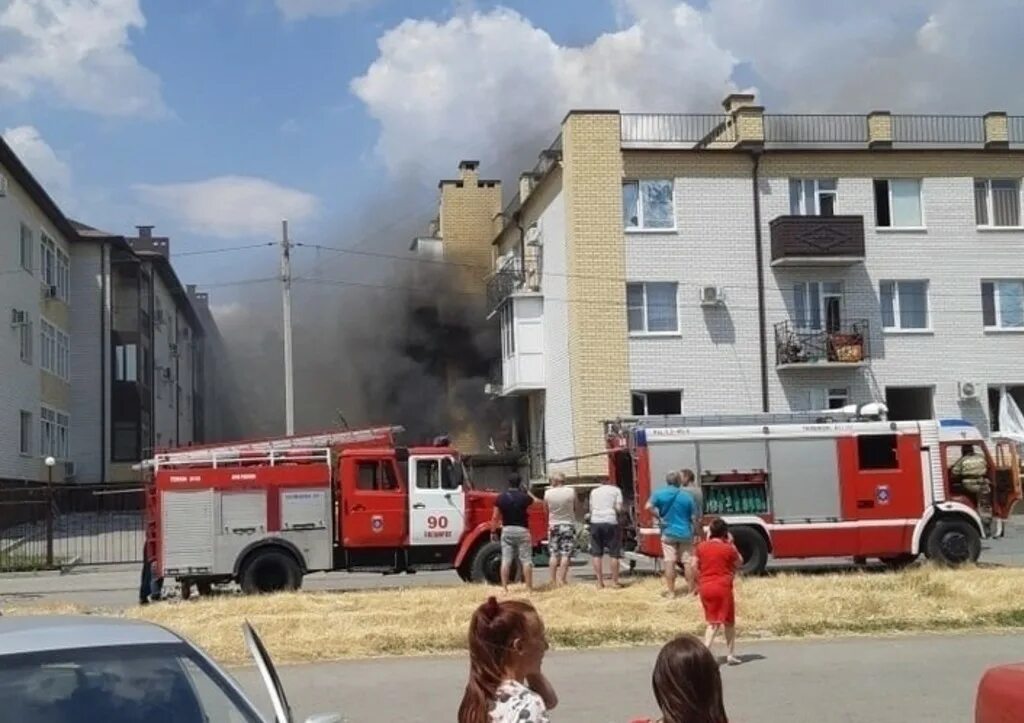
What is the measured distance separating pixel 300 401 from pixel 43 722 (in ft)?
148

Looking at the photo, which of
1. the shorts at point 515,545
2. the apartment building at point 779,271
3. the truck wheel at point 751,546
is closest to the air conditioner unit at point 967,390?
the apartment building at point 779,271

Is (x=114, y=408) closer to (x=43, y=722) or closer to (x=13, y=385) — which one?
(x=13, y=385)

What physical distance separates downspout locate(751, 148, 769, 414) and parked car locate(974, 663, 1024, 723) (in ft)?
98.8

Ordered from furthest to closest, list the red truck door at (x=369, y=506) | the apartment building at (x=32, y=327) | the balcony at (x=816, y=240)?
the apartment building at (x=32, y=327)
the balcony at (x=816, y=240)
the red truck door at (x=369, y=506)

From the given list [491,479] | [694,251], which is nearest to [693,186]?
[694,251]

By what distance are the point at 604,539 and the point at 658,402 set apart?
17360 mm

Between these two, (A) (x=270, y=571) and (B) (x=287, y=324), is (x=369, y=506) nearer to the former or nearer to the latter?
(A) (x=270, y=571)

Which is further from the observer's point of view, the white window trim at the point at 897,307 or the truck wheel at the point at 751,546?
the white window trim at the point at 897,307

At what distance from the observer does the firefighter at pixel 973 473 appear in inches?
758

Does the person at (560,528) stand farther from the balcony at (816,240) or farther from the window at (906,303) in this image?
the window at (906,303)

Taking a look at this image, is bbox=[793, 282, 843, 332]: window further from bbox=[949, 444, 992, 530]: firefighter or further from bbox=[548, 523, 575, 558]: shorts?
bbox=[548, 523, 575, 558]: shorts

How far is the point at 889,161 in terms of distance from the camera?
117 ft

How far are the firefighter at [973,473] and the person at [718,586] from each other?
9.23 m

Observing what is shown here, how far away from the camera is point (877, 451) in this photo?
63.8ft
